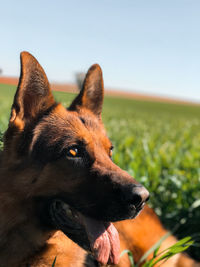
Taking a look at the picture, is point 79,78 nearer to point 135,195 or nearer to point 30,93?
point 30,93

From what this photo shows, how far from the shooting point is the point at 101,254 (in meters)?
2.20

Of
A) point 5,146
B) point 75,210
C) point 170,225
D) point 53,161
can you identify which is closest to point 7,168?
point 5,146

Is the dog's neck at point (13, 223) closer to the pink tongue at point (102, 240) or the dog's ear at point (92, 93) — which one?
the pink tongue at point (102, 240)

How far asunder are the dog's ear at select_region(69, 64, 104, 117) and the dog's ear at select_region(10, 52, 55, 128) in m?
0.36

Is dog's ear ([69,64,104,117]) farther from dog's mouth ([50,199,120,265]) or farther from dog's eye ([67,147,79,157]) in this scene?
dog's mouth ([50,199,120,265])

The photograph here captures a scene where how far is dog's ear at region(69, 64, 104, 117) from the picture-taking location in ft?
8.88

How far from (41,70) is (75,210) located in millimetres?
1072

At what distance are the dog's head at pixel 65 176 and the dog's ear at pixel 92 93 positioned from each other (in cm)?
44

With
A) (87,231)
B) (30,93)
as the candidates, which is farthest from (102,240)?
(30,93)

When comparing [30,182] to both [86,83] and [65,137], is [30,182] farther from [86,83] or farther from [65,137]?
[86,83]

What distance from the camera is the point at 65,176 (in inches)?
86.3

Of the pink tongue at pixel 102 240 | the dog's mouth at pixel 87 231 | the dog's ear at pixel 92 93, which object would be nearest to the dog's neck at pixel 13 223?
Result: the dog's mouth at pixel 87 231

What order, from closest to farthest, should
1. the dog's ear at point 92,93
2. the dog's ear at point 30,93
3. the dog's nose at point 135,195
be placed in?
the dog's nose at point 135,195 < the dog's ear at point 30,93 < the dog's ear at point 92,93

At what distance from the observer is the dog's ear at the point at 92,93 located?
271 cm
